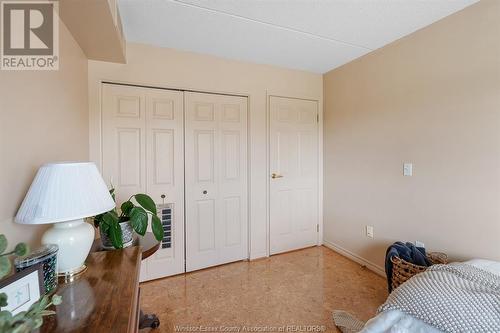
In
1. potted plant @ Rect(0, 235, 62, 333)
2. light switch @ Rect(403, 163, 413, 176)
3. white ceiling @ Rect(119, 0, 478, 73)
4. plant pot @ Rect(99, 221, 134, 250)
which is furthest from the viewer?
light switch @ Rect(403, 163, 413, 176)

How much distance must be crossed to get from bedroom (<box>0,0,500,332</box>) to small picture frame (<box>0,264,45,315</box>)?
201mm

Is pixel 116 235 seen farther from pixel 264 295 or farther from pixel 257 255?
pixel 257 255

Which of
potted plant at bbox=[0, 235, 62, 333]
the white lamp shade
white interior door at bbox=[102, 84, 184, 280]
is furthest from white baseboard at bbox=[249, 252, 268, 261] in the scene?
potted plant at bbox=[0, 235, 62, 333]

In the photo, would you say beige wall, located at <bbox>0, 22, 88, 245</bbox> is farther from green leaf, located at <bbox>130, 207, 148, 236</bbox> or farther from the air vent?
the air vent

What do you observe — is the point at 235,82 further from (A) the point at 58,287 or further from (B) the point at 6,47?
(A) the point at 58,287

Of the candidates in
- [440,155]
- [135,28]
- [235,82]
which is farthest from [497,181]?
[135,28]

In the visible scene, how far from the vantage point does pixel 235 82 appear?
8.59ft

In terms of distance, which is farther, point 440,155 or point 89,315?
point 440,155

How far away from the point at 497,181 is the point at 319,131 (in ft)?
5.87

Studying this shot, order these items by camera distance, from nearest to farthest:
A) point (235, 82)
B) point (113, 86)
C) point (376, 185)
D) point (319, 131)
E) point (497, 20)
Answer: point (497, 20) < point (113, 86) < point (376, 185) < point (235, 82) < point (319, 131)

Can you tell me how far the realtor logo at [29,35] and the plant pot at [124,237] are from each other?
916 mm

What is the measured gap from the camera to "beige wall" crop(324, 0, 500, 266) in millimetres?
1646

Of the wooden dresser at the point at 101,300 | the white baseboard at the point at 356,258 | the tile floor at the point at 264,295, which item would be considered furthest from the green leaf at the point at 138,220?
the white baseboard at the point at 356,258

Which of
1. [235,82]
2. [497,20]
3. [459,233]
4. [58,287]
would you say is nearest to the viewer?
[58,287]
